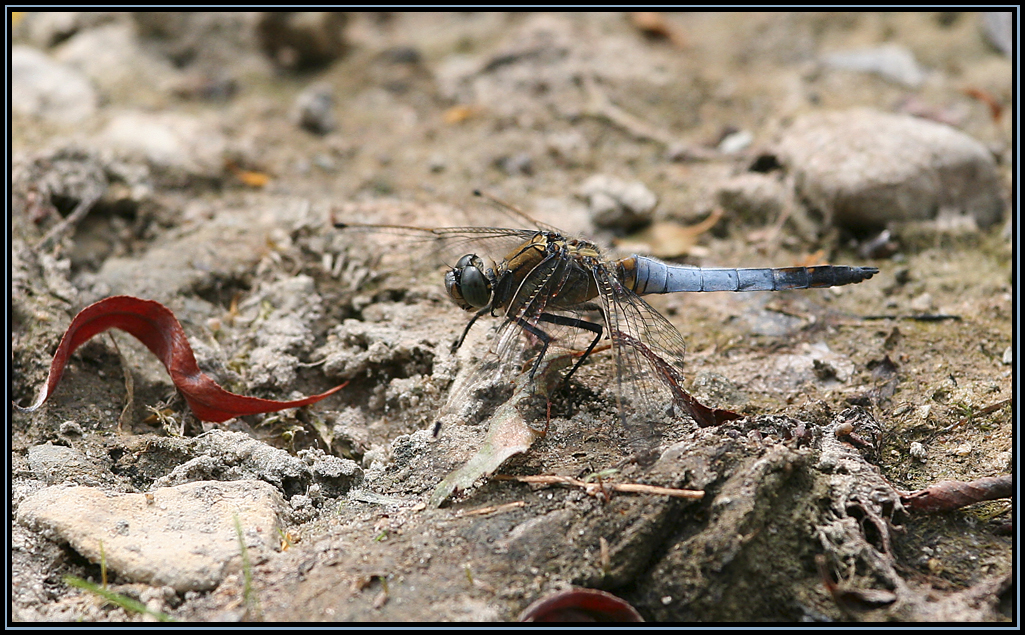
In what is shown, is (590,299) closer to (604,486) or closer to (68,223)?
(604,486)

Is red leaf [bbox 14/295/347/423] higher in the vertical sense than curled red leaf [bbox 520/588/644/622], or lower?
higher

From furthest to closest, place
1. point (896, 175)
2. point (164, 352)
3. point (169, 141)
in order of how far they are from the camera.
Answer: point (169, 141), point (896, 175), point (164, 352)

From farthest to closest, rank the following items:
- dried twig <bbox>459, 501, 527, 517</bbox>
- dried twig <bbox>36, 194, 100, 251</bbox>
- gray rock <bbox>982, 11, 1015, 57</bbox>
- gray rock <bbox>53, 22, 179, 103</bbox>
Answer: gray rock <bbox>982, 11, 1015, 57</bbox> < gray rock <bbox>53, 22, 179, 103</bbox> < dried twig <bbox>36, 194, 100, 251</bbox> < dried twig <bbox>459, 501, 527, 517</bbox>

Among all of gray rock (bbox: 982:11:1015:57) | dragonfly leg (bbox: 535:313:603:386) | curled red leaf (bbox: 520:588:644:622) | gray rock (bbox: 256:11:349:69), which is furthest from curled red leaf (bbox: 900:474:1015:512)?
gray rock (bbox: 256:11:349:69)

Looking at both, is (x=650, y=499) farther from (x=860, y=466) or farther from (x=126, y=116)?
(x=126, y=116)

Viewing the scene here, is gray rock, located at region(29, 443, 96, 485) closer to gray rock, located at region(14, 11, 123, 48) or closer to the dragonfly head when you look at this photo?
the dragonfly head

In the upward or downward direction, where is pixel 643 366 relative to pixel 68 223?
downward

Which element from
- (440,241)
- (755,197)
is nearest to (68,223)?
(440,241)
